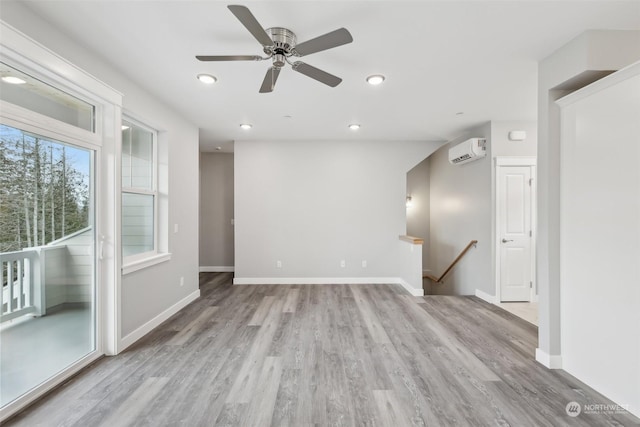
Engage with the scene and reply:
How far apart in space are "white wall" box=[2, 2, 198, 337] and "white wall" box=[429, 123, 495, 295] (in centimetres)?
442

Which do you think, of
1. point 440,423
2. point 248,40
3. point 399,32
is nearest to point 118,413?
point 440,423

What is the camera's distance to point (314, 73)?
210cm

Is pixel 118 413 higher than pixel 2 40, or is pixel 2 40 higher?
pixel 2 40

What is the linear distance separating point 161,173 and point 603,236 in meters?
4.32

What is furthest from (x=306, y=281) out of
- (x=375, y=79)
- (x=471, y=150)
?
(x=375, y=79)

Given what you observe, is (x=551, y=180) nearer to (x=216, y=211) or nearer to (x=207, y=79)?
(x=207, y=79)

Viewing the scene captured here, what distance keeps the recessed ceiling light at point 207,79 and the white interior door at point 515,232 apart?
3.98m

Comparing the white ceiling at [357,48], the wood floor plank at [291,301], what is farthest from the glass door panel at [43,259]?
the wood floor plank at [291,301]

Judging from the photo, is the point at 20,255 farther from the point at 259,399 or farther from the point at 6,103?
the point at 259,399

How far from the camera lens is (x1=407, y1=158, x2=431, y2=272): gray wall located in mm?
6598

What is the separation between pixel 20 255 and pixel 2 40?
4.36 feet

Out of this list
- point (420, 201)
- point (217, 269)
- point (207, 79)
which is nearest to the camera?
point (207, 79)

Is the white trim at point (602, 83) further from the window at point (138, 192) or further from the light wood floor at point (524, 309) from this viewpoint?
the window at point (138, 192)

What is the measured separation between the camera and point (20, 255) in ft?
6.19
